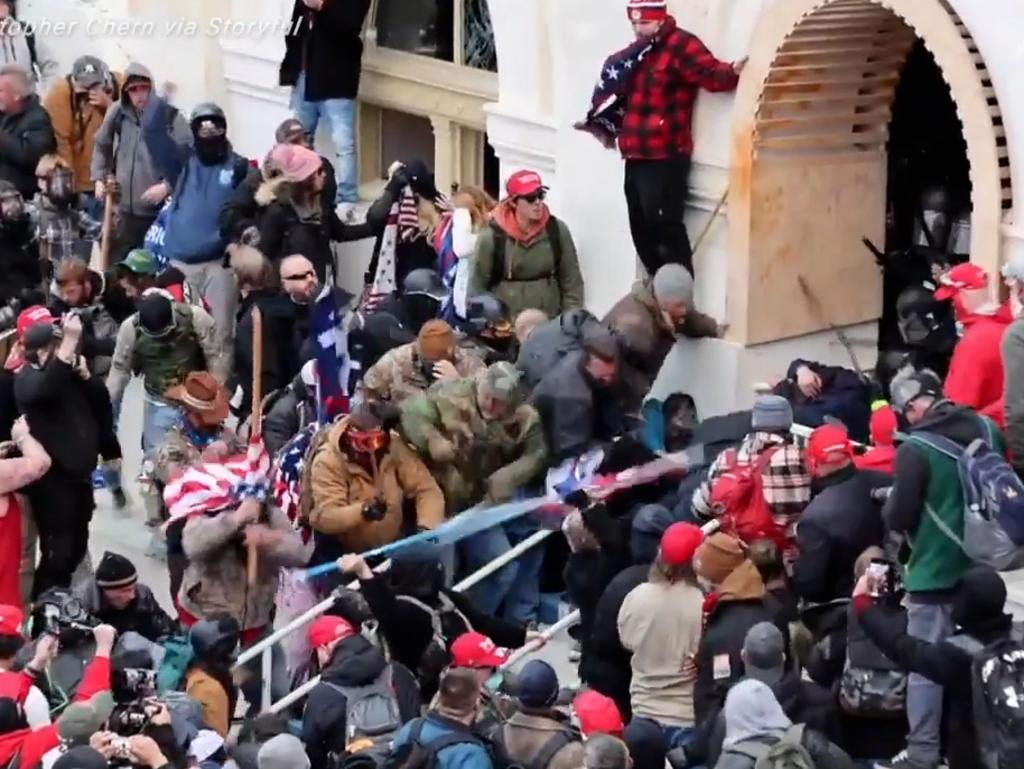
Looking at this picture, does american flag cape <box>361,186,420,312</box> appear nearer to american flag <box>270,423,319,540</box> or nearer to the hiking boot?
american flag <box>270,423,319,540</box>

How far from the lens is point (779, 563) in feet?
33.9

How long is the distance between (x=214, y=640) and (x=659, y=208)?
398 centimetres

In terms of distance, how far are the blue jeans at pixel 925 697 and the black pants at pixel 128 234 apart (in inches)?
276

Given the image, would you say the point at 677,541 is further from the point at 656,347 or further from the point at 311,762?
the point at 656,347

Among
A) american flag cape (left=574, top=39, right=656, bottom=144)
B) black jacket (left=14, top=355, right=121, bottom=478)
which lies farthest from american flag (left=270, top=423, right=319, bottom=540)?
american flag cape (left=574, top=39, right=656, bottom=144)

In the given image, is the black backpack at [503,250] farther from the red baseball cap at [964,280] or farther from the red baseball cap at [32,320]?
the red baseball cap at [964,280]

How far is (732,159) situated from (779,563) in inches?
120

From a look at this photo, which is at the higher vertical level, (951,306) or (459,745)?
(951,306)

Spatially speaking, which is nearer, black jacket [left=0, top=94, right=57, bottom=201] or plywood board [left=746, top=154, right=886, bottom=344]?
plywood board [left=746, top=154, right=886, bottom=344]

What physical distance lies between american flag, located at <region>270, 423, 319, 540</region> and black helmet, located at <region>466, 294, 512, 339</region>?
133 cm

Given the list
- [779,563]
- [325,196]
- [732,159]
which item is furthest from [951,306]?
[325,196]

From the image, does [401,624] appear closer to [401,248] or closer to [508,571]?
[508,571]

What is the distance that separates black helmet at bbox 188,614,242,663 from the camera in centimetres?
994

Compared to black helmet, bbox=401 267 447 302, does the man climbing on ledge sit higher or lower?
higher
